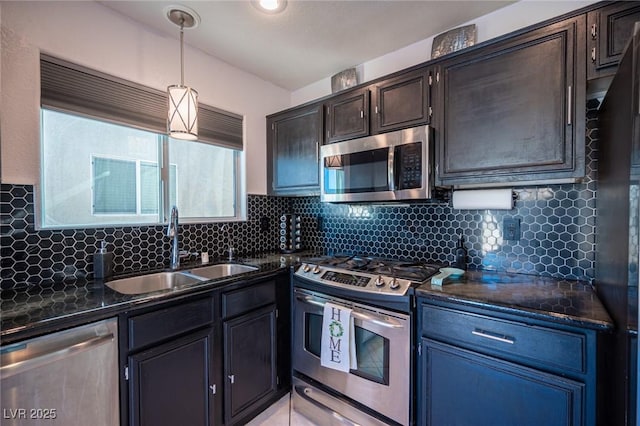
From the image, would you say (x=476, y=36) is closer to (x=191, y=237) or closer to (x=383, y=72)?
(x=383, y=72)

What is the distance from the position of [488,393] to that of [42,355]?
180cm

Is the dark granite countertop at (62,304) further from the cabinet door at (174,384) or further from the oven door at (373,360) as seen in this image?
the oven door at (373,360)

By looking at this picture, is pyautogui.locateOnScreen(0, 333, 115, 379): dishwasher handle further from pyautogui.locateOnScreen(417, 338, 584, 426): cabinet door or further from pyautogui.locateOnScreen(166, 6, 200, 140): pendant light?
pyautogui.locateOnScreen(417, 338, 584, 426): cabinet door

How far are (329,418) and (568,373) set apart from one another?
1.32 meters

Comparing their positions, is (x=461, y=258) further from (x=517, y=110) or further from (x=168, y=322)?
(x=168, y=322)

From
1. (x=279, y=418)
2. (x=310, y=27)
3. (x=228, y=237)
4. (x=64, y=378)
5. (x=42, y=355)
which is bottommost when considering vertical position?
(x=279, y=418)

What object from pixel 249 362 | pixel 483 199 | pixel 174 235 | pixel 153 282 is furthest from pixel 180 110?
pixel 483 199

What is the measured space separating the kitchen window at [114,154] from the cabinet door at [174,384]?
927mm

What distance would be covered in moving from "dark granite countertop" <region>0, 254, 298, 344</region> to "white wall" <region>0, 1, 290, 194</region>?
59 cm

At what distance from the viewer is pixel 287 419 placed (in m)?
1.87

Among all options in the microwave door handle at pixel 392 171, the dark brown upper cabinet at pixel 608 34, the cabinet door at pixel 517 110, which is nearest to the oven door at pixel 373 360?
the microwave door handle at pixel 392 171

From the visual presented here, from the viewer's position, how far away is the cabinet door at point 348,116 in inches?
78.2

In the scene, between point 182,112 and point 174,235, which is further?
point 174,235

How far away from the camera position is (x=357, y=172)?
6.46ft
